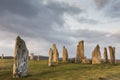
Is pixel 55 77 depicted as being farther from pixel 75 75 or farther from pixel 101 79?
pixel 101 79

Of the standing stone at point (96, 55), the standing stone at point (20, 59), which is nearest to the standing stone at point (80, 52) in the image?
the standing stone at point (96, 55)

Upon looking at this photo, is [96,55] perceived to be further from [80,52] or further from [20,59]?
[20,59]

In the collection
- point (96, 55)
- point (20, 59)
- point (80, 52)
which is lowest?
point (20, 59)

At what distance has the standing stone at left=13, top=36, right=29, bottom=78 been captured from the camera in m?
51.5

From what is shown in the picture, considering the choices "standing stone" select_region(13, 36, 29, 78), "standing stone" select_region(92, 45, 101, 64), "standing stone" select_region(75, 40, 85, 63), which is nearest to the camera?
"standing stone" select_region(13, 36, 29, 78)

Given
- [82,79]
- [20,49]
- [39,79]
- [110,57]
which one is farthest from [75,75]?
[110,57]

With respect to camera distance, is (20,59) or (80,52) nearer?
(20,59)

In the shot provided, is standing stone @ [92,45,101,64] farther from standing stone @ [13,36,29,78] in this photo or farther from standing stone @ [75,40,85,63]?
standing stone @ [13,36,29,78]

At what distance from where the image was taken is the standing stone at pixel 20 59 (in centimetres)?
5150

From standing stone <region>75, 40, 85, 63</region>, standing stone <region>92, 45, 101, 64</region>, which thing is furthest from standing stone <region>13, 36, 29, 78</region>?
standing stone <region>75, 40, 85, 63</region>

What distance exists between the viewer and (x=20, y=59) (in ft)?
171

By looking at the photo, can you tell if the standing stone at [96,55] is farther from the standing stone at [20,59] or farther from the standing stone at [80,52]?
the standing stone at [20,59]

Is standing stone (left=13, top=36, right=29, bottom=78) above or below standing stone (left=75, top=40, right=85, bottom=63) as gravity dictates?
below

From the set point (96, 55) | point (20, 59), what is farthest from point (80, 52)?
point (20, 59)
